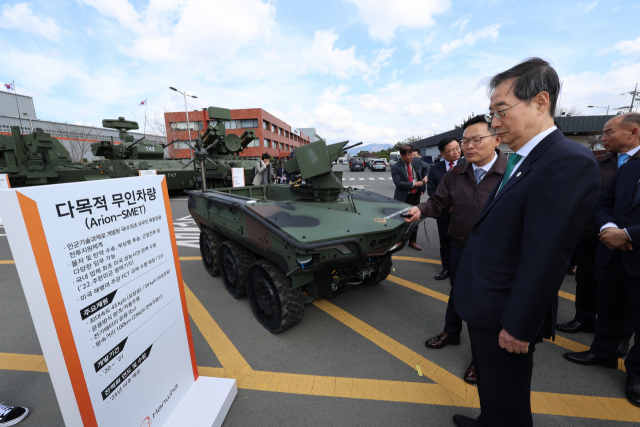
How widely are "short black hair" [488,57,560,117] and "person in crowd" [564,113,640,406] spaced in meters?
1.72

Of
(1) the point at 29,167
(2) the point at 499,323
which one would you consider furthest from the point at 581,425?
(1) the point at 29,167

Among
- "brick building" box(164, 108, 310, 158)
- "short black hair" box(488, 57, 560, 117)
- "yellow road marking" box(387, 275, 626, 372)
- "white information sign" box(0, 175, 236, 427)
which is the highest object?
"brick building" box(164, 108, 310, 158)

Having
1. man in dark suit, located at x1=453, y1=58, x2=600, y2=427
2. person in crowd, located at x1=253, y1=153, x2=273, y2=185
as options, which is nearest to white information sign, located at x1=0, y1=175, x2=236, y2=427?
man in dark suit, located at x1=453, y1=58, x2=600, y2=427

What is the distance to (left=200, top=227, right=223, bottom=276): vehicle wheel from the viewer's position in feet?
15.5

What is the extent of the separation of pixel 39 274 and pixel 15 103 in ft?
190

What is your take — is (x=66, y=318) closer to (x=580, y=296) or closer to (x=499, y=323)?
(x=499, y=323)

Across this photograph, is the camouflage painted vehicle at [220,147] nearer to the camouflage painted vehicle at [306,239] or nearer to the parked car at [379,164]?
the camouflage painted vehicle at [306,239]

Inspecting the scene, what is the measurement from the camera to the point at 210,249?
189 inches

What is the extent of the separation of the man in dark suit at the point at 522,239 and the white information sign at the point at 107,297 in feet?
6.19

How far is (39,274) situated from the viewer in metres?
1.22

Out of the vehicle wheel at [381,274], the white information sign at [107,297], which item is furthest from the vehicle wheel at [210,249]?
the white information sign at [107,297]

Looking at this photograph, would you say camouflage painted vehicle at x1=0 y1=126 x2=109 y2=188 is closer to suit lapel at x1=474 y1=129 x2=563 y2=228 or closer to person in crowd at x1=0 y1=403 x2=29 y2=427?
person in crowd at x1=0 y1=403 x2=29 y2=427

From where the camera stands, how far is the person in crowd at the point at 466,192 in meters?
2.61

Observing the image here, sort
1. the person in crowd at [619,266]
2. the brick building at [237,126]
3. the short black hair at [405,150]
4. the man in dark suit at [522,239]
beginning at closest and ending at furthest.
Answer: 1. the man in dark suit at [522,239]
2. the person in crowd at [619,266]
3. the short black hair at [405,150]
4. the brick building at [237,126]
